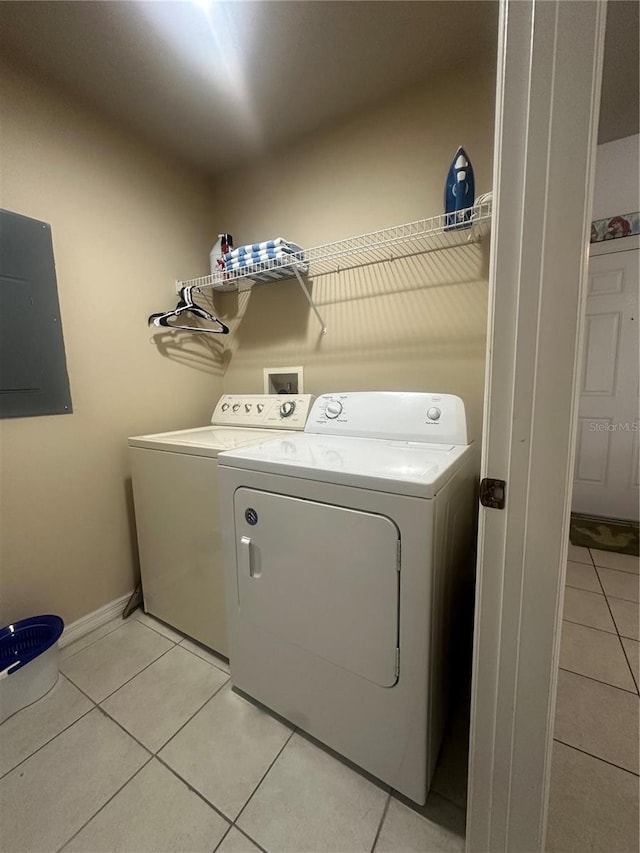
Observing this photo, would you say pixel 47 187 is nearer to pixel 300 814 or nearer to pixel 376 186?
pixel 376 186

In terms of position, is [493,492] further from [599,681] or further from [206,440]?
[599,681]

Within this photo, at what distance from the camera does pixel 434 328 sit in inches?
58.8

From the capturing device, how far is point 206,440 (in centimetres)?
150

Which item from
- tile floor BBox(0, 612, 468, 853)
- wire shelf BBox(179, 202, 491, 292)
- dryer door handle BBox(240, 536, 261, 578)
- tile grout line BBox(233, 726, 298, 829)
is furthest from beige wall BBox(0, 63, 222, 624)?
tile grout line BBox(233, 726, 298, 829)

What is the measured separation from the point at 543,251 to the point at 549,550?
54 cm

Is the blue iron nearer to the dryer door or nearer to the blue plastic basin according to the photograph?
the dryer door

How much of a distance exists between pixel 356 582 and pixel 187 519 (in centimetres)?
85

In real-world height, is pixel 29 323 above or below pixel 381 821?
above

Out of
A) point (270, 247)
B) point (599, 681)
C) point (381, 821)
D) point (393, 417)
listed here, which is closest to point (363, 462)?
point (393, 417)

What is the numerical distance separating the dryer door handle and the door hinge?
74 centimetres

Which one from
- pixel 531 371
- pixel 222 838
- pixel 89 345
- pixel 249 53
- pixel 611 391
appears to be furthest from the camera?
pixel 611 391

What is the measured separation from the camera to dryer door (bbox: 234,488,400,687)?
0.87 metres

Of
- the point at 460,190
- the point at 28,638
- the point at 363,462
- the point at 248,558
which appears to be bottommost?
the point at 28,638

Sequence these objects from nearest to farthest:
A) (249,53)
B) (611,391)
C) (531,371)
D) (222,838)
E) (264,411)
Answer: (531,371) → (222,838) → (249,53) → (264,411) → (611,391)
